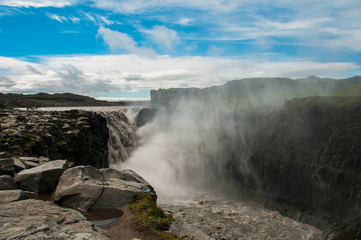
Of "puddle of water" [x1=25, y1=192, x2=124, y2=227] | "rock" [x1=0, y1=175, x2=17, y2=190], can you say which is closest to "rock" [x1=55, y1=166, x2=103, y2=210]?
"puddle of water" [x1=25, y1=192, x2=124, y2=227]

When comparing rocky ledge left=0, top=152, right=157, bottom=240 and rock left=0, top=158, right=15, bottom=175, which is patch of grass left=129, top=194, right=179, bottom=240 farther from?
rock left=0, top=158, right=15, bottom=175

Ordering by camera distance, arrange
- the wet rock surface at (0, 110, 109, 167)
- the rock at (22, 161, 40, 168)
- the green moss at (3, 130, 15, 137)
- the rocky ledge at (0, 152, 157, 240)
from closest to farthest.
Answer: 1. the rocky ledge at (0, 152, 157, 240)
2. the rock at (22, 161, 40, 168)
3. the wet rock surface at (0, 110, 109, 167)
4. the green moss at (3, 130, 15, 137)

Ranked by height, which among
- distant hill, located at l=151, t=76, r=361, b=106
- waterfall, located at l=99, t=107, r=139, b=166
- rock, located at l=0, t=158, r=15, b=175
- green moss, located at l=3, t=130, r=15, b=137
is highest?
distant hill, located at l=151, t=76, r=361, b=106

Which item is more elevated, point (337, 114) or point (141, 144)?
point (337, 114)

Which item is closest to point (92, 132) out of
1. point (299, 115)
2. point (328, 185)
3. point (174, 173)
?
point (174, 173)

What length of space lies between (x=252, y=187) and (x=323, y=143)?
17.1m

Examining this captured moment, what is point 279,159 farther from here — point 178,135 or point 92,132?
point 92,132

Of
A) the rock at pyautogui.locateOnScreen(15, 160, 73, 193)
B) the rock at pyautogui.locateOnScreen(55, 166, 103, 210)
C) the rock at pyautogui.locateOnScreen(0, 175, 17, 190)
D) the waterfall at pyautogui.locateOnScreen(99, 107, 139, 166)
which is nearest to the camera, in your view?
the rock at pyautogui.locateOnScreen(0, 175, 17, 190)

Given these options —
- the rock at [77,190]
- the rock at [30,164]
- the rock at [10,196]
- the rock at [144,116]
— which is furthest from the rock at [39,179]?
the rock at [144,116]

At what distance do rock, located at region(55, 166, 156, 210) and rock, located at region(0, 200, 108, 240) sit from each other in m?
2.52

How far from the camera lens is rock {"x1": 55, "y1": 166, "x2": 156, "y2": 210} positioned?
13258 millimetres

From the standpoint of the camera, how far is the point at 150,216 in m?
12.3

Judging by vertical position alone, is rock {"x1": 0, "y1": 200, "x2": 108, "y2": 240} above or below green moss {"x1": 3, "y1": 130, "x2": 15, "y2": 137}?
below

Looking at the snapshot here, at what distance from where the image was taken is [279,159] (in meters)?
54.2
